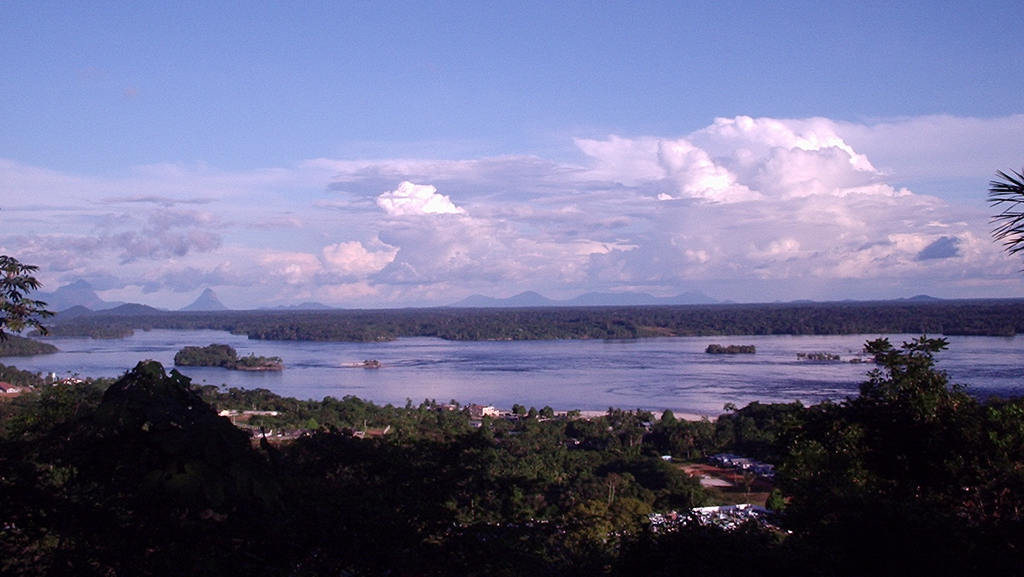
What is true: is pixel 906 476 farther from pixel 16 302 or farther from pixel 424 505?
pixel 16 302

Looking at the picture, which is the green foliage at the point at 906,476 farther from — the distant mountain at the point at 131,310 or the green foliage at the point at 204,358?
the distant mountain at the point at 131,310

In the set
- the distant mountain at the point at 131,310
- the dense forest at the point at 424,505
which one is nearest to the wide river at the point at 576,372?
the dense forest at the point at 424,505

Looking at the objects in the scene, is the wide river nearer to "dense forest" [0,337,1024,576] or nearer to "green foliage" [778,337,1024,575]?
"green foliage" [778,337,1024,575]

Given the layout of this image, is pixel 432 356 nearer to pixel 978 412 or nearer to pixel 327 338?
pixel 327 338

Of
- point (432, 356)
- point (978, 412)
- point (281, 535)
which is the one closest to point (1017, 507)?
point (978, 412)

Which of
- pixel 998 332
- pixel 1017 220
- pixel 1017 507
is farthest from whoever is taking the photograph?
pixel 998 332

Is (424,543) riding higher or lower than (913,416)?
lower
